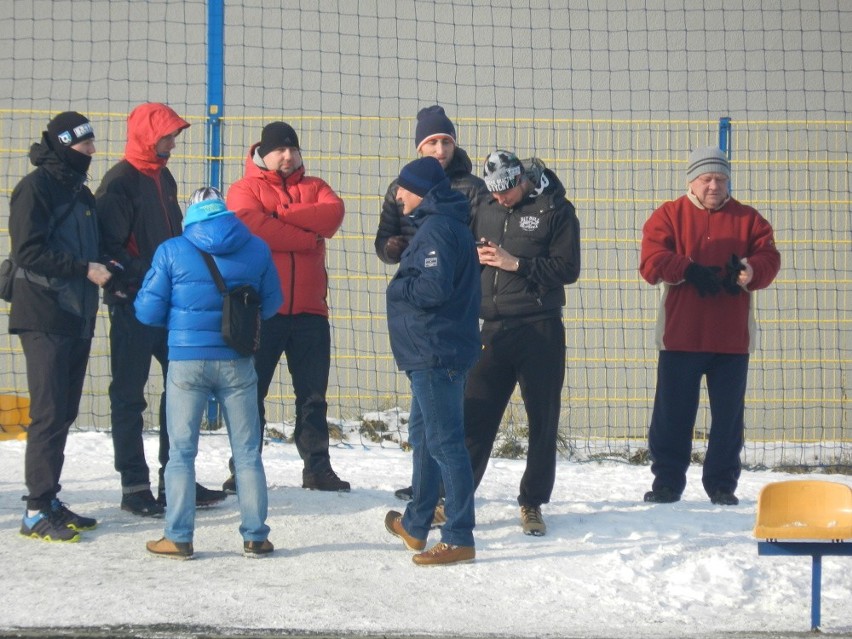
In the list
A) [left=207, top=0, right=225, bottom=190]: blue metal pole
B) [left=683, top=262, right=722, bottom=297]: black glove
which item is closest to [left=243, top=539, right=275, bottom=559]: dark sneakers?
[left=683, top=262, right=722, bottom=297]: black glove

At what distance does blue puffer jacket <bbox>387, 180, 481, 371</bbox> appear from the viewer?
18.0 feet

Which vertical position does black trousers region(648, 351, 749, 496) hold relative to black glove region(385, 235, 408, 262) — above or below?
below

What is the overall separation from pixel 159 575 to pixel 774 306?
5866mm

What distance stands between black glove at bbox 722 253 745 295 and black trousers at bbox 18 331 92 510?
11.4ft

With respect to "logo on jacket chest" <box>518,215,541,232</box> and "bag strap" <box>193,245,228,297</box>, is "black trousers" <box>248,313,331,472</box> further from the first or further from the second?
"logo on jacket chest" <box>518,215,541,232</box>

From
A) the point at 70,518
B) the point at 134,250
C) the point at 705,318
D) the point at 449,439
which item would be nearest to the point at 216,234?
the point at 134,250

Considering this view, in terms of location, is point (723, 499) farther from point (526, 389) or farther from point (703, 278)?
point (526, 389)

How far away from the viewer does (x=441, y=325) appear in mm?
5566

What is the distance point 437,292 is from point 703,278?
6.75ft

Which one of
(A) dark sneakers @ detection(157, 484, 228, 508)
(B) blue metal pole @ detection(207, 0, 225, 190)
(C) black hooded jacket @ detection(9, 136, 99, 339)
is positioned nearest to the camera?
(C) black hooded jacket @ detection(9, 136, 99, 339)

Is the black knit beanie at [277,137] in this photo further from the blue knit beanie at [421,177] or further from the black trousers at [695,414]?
the black trousers at [695,414]

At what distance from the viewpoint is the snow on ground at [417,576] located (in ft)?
15.9

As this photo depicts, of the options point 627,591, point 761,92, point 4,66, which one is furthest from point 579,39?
point 627,591

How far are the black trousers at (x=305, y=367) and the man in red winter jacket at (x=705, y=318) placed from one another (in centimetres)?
185
